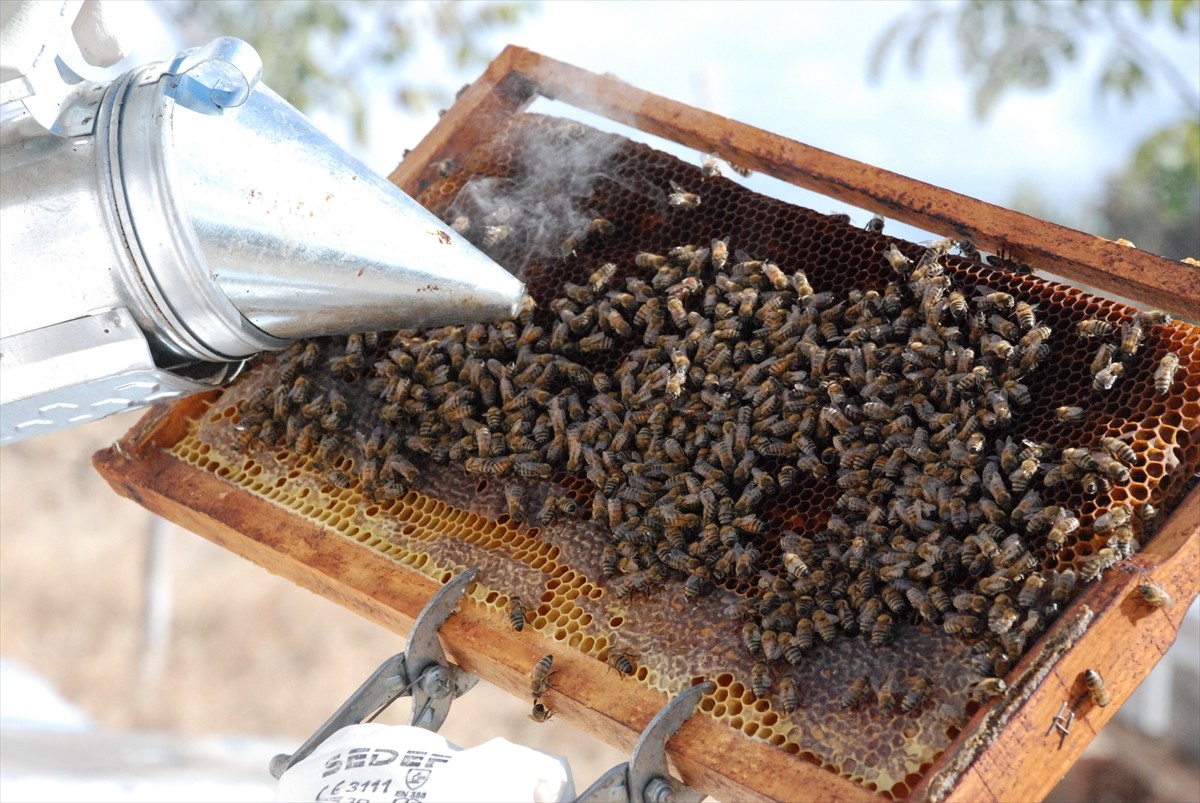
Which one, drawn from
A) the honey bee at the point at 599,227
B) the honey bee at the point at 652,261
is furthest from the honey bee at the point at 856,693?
the honey bee at the point at 599,227

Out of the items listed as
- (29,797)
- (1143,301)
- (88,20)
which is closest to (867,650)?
(1143,301)

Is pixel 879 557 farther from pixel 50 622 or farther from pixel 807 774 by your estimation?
pixel 50 622

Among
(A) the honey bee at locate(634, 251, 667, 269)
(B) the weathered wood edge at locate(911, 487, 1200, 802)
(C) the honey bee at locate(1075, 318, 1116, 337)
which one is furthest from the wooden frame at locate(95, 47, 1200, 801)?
(A) the honey bee at locate(634, 251, 667, 269)

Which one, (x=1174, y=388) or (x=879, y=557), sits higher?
(x=1174, y=388)

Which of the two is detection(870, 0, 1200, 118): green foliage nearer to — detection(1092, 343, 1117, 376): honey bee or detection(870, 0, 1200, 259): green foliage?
detection(870, 0, 1200, 259): green foliage

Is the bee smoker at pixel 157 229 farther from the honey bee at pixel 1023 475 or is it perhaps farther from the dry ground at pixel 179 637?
the dry ground at pixel 179 637

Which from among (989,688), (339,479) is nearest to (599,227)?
(339,479)

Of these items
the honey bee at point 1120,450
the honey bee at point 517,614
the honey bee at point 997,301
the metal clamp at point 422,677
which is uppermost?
the honey bee at point 997,301
